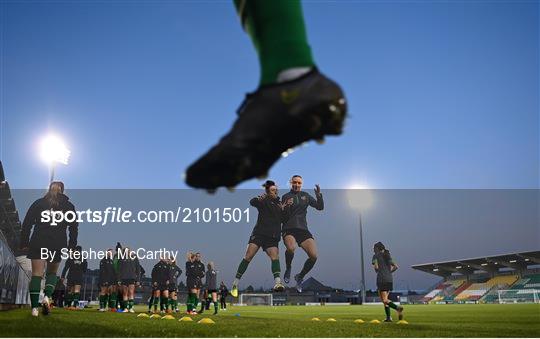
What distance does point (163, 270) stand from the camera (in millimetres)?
16438

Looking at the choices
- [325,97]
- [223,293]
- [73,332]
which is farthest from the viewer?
[223,293]

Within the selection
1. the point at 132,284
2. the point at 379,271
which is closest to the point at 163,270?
the point at 132,284

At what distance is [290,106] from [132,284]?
15.3m

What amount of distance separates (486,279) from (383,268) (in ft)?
190

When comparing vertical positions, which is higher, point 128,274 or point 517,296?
point 128,274

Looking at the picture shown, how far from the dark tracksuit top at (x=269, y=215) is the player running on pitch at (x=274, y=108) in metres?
7.58

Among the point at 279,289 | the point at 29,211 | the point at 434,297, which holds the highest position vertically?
the point at 29,211

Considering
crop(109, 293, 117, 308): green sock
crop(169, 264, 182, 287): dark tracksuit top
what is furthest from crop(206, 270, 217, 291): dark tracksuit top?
crop(109, 293, 117, 308): green sock

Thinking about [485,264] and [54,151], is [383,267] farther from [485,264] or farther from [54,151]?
[485,264]

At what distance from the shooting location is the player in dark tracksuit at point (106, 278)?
56.7ft

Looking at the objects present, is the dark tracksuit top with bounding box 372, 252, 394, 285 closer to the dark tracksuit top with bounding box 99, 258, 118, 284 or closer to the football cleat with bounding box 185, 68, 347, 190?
the football cleat with bounding box 185, 68, 347, 190

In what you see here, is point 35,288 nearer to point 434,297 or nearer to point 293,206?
point 293,206

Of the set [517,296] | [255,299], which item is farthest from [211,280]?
[517,296]

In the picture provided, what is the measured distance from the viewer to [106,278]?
17734 millimetres
